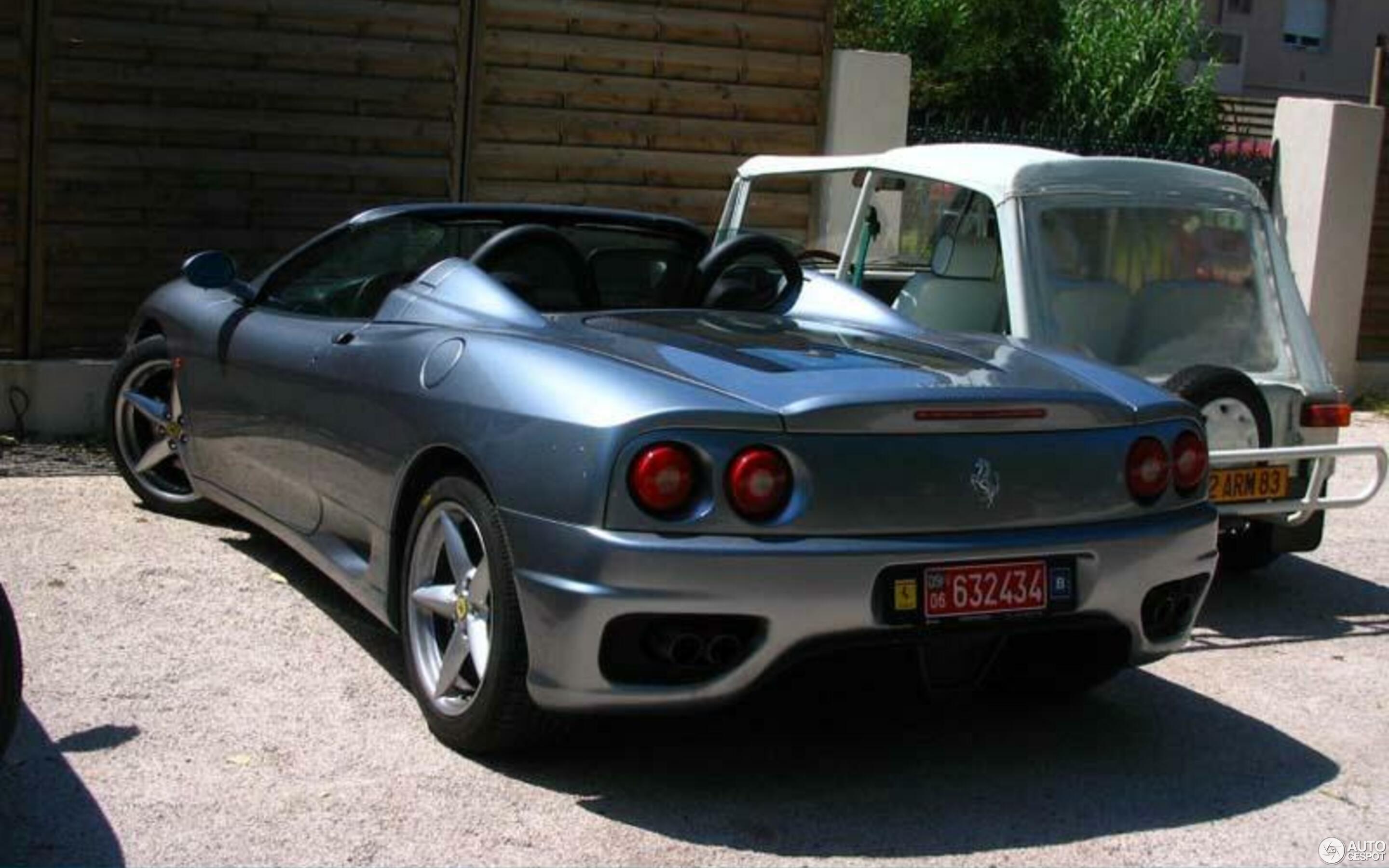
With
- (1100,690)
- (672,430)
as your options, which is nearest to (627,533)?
(672,430)

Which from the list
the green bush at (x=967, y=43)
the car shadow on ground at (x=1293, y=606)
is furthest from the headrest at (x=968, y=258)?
the green bush at (x=967, y=43)

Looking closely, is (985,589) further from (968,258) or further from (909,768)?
(968,258)

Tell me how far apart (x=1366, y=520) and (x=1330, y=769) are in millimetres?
3987

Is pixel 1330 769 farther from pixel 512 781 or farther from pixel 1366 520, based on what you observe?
pixel 1366 520

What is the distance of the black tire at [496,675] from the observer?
4402mm

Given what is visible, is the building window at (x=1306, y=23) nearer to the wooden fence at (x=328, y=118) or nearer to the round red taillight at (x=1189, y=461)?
the wooden fence at (x=328, y=118)

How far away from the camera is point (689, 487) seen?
4.25 meters

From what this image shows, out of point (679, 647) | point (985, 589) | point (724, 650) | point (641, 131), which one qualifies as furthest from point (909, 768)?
point (641, 131)

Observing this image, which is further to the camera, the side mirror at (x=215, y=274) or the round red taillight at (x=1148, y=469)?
the side mirror at (x=215, y=274)

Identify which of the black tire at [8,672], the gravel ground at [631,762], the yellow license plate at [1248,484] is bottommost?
the gravel ground at [631,762]

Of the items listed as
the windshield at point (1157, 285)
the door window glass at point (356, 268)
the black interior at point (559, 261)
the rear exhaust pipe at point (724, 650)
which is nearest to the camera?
the rear exhaust pipe at point (724, 650)

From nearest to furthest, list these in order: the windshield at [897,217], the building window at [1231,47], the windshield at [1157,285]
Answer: the windshield at [1157,285] → the windshield at [897,217] → the building window at [1231,47]

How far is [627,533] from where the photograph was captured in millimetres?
4195

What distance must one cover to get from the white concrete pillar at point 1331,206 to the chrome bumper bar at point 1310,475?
5943 millimetres
